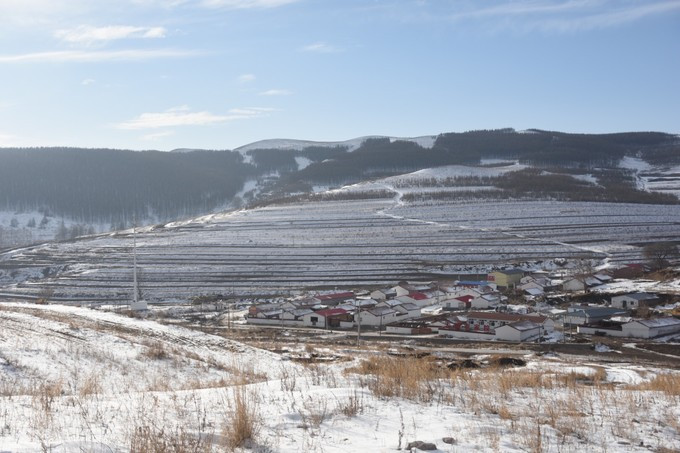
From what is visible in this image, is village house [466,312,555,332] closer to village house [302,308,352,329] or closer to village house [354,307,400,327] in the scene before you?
village house [354,307,400,327]

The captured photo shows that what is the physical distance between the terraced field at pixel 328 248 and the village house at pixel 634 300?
1995 centimetres

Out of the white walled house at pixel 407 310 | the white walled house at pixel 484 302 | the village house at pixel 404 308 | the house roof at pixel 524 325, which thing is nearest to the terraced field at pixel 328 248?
the village house at pixel 404 308

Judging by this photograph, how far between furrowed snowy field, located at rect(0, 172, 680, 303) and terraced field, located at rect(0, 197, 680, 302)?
14cm

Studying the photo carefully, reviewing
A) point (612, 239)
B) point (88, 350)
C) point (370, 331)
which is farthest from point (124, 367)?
point (612, 239)

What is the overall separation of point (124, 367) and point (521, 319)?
28794mm

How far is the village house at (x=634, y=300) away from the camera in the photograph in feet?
131

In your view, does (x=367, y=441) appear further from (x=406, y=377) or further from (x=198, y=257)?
(x=198, y=257)

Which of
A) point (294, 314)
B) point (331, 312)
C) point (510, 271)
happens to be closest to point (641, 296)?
point (510, 271)

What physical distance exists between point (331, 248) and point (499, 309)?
3018cm

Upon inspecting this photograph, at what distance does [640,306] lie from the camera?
128 feet

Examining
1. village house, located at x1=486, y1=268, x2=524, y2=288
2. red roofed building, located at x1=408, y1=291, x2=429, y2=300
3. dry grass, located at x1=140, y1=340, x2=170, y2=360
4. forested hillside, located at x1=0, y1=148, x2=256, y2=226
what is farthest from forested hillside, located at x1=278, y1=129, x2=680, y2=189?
dry grass, located at x1=140, y1=340, x2=170, y2=360

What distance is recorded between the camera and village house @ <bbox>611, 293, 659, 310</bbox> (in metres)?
39.9

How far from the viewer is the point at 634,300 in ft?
132

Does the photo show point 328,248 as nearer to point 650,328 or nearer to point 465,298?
point 465,298
